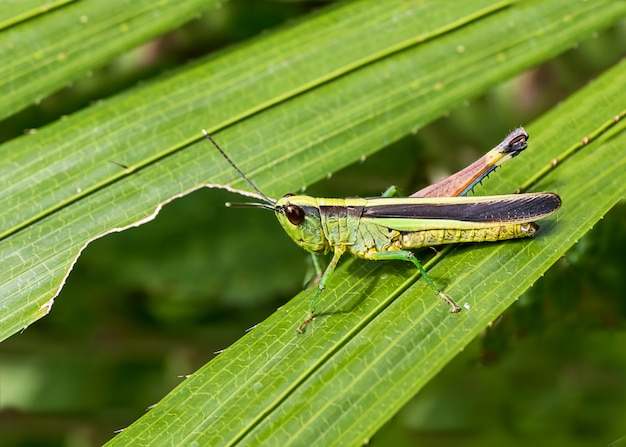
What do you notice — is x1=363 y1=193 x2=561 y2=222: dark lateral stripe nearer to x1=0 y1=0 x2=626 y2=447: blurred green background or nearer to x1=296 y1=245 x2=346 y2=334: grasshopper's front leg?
x1=296 y1=245 x2=346 y2=334: grasshopper's front leg

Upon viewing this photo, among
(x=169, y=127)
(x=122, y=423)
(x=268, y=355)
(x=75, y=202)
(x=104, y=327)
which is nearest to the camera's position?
(x=268, y=355)

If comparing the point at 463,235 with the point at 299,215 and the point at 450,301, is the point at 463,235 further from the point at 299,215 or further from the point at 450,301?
the point at 299,215

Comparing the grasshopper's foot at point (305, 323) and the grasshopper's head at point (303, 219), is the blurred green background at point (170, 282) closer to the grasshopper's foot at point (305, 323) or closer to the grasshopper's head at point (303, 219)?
the grasshopper's head at point (303, 219)

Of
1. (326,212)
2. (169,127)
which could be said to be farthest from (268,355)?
(169,127)

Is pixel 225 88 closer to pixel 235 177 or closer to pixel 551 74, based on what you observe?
pixel 235 177

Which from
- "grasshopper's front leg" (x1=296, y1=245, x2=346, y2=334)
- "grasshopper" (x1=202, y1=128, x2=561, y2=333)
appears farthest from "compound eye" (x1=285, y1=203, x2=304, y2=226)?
"grasshopper's front leg" (x1=296, y1=245, x2=346, y2=334)

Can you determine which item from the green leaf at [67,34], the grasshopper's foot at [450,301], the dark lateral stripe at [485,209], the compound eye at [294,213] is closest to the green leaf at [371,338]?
the grasshopper's foot at [450,301]
